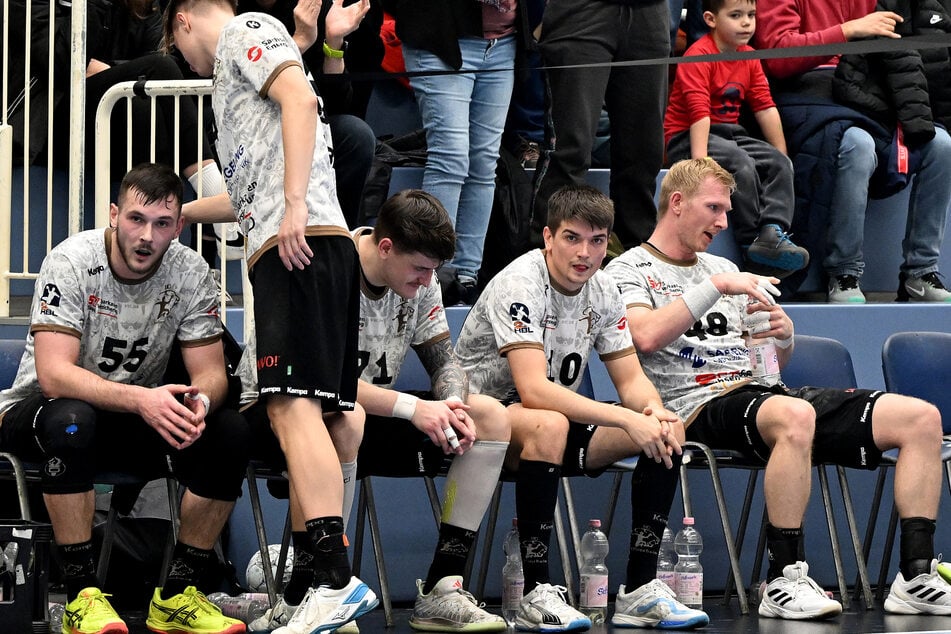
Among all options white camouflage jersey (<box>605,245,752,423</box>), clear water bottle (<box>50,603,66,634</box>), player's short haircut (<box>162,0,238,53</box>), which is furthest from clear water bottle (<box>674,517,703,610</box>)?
player's short haircut (<box>162,0,238,53</box>)

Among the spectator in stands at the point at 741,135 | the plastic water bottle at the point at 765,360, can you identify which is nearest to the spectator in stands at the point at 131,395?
the plastic water bottle at the point at 765,360

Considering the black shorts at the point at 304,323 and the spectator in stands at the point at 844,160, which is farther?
the spectator in stands at the point at 844,160

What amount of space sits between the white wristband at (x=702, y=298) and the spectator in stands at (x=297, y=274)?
1191 mm

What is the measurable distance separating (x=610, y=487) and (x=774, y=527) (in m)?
0.92

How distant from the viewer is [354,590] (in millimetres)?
2941

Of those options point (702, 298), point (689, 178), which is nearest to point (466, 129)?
point (689, 178)

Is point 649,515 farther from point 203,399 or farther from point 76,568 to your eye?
point 76,568

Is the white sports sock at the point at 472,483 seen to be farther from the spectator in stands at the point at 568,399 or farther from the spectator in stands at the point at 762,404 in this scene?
the spectator in stands at the point at 762,404

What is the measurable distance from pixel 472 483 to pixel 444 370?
1.11 ft

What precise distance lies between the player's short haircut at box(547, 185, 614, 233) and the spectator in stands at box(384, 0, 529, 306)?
100 centimetres

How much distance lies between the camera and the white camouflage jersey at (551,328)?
383 centimetres

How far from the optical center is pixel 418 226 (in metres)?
3.40

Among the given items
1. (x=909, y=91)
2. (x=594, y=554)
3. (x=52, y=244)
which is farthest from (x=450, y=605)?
(x=909, y=91)

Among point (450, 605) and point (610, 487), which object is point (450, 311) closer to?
point (610, 487)
